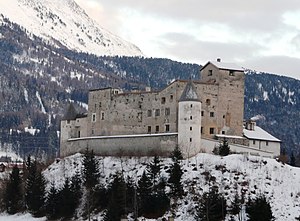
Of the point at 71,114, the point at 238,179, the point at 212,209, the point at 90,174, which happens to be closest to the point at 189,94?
the point at 238,179

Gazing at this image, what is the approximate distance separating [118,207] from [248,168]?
1761cm

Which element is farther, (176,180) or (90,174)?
(90,174)

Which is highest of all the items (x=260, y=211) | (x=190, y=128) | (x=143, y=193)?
(x=190, y=128)

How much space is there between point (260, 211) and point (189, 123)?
70.1 ft

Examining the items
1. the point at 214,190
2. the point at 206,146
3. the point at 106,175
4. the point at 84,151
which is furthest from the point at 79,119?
the point at 214,190

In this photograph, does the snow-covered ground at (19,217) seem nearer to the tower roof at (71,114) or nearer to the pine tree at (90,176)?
the pine tree at (90,176)

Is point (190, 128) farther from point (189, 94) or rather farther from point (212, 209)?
point (212, 209)

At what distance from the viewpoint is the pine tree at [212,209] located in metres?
86.9

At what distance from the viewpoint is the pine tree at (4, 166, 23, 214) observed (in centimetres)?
10856

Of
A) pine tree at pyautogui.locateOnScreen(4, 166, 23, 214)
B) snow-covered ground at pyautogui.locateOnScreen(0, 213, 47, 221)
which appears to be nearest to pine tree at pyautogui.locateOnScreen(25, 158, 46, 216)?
snow-covered ground at pyautogui.locateOnScreen(0, 213, 47, 221)

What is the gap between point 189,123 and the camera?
101188 millimetres

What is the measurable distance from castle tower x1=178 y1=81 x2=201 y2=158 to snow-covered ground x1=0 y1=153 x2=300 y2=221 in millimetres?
1701

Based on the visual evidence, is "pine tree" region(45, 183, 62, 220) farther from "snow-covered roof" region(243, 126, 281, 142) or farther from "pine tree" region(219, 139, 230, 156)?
"snow-covered roof" region(243, 126, 281, 142)

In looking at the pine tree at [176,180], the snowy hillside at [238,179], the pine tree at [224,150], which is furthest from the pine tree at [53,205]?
the pine tree at [224,150]
